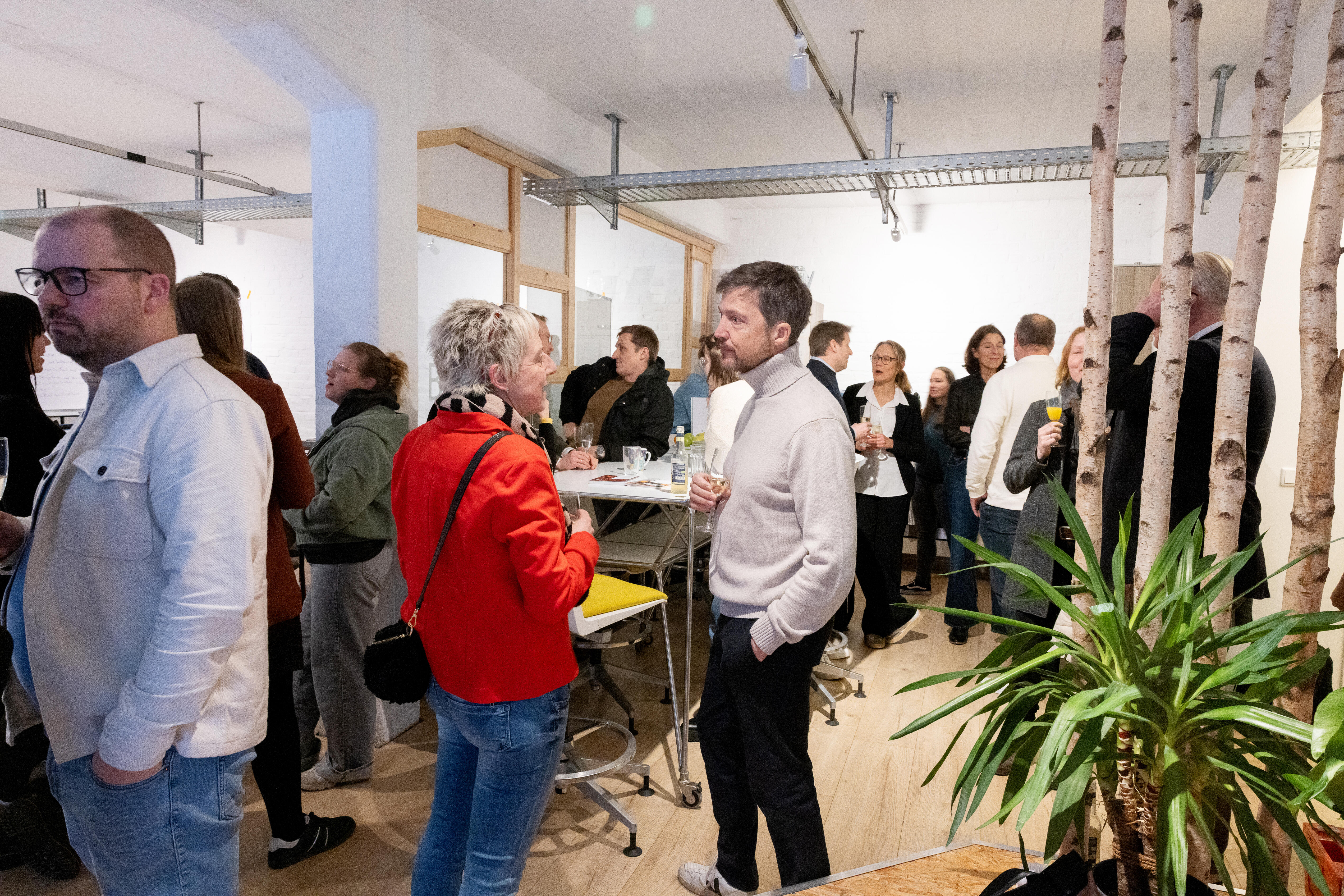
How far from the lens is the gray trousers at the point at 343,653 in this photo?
2561 millimetres

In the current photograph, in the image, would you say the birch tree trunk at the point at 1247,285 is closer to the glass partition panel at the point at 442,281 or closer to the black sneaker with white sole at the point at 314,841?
the black sneaker with white sole at the point at 314,841

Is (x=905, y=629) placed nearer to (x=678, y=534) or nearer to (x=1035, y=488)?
(x=678, y=534)

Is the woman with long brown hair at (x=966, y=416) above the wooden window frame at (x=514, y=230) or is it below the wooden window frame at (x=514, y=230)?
below

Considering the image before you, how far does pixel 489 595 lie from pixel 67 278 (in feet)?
2.61

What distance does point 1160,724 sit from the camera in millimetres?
937

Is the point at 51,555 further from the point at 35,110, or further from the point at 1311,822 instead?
the point at 35,110

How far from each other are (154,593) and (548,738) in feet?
2.38

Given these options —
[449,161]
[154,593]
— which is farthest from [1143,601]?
[449,161]

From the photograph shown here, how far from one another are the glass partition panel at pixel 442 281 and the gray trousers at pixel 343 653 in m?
1.46

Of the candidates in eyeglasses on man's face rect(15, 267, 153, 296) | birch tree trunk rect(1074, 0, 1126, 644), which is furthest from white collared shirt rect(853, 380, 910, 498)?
eyeglasses on man's face rect(15, 267, 153, 296)

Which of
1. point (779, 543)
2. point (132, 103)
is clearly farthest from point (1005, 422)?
point (132, 103)

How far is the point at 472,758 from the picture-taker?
1575 millimetres

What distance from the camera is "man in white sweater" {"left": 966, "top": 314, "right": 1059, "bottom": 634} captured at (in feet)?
10.5

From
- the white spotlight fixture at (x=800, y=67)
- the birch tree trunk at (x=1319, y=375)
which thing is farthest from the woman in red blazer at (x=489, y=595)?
the white spotlight fixture at (x=800, y=67)
